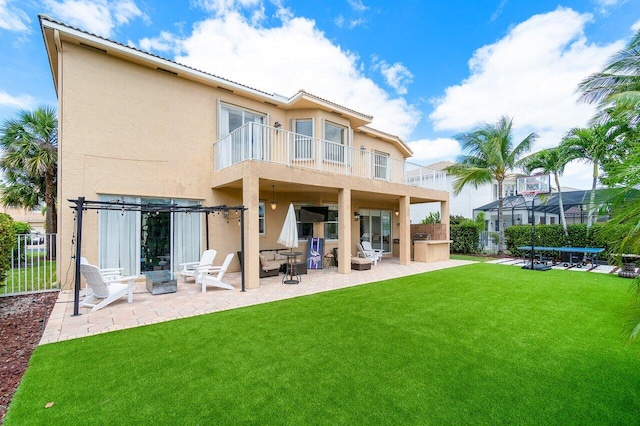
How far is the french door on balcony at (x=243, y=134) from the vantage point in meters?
8.73

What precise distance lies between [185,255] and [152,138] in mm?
4084

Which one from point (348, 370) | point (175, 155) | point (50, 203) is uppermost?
point (175, 155)

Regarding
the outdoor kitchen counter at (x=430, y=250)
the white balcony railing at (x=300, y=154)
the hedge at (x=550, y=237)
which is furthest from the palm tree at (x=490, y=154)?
the outdoor kitchen counter at (x=430, y=250)

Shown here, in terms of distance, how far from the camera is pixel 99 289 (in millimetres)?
6410

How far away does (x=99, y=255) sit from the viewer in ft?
28.0

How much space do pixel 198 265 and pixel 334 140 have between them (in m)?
8.16

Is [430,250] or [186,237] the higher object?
[186,237]

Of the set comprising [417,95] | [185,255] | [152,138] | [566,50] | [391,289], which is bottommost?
[391,289]

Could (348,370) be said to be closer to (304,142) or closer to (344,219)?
(344,219)

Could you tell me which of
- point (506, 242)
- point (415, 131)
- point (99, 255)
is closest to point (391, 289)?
point (99, 255)

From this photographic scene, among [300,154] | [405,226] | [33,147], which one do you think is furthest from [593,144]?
[33,147]

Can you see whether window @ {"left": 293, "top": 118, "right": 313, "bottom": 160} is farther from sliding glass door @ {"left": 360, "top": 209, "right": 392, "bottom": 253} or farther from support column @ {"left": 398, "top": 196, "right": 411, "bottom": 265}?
sliding glass door @ {"left": 360, "top": 209, "right": 392, "bottom": 253}

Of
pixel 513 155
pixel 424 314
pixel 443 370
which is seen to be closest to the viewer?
pixel 443 370

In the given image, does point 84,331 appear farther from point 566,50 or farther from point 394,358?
point 566,50
